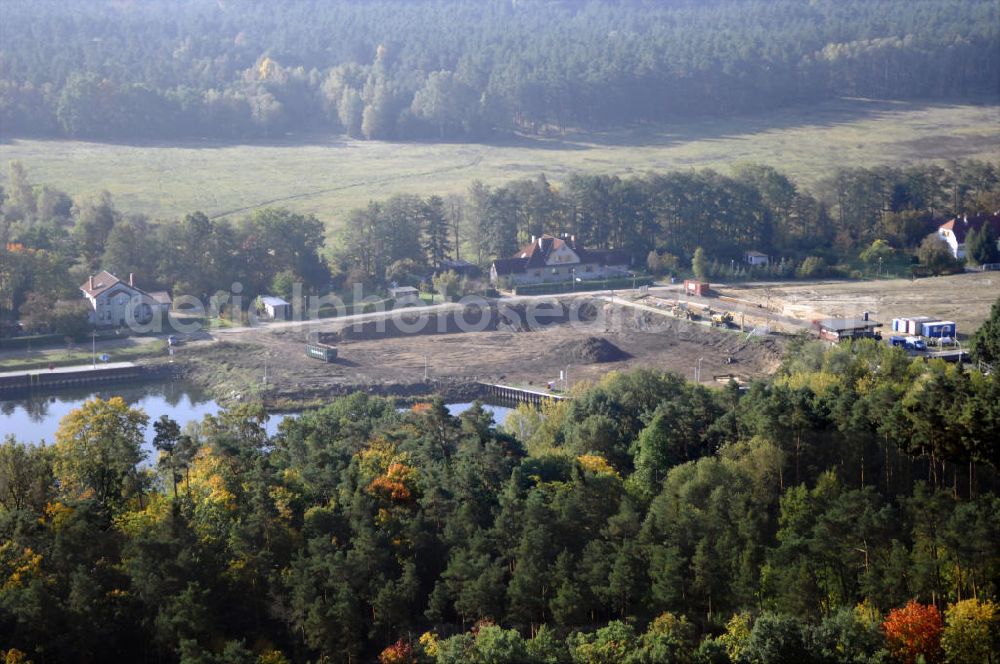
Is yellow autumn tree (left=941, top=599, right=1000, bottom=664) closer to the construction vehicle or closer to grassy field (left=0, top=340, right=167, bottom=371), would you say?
the construction vehicle

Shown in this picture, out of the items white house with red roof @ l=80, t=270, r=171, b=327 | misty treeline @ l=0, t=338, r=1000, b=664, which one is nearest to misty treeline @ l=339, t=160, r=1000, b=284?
white house with red roof @ l=80, t=270, r=171, b=327

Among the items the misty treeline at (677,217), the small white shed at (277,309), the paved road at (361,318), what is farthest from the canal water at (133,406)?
the misty treeline at (677,217)

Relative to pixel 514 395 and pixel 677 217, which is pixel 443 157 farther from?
pixel 514 395

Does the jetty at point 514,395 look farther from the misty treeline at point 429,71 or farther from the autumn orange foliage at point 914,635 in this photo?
the misty treeline at point 429,71

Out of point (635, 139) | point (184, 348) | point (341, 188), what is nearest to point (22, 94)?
point (341, 188)

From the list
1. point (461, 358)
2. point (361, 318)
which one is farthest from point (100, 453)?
point (361, 318)

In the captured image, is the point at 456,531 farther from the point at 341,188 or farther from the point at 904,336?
the point at 341,188
